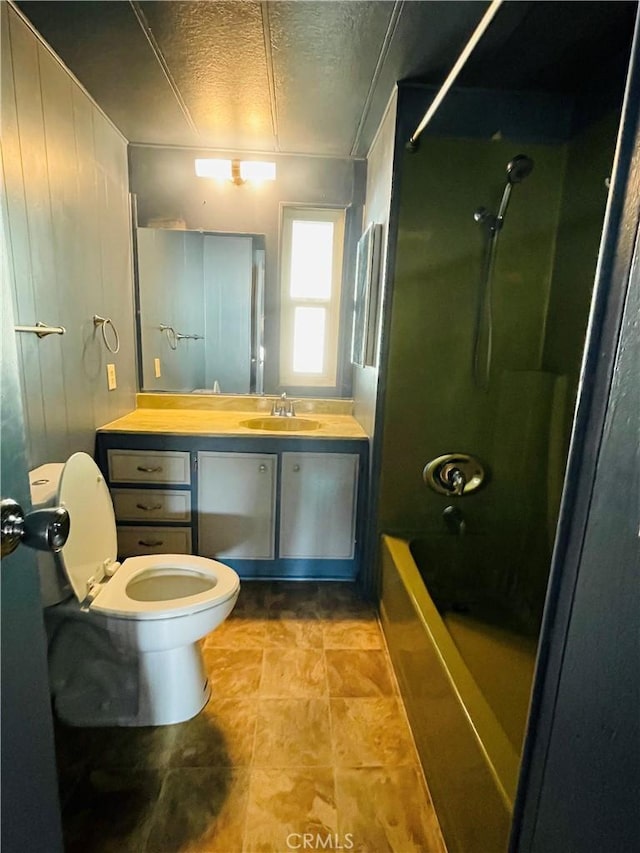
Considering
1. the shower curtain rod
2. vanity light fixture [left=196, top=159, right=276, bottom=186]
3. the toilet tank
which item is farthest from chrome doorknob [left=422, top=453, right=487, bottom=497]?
vanity light fixture [left=196, top=159, right=276, bottom=186]

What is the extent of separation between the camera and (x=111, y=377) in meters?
2.10

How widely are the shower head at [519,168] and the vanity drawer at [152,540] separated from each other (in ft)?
6.96

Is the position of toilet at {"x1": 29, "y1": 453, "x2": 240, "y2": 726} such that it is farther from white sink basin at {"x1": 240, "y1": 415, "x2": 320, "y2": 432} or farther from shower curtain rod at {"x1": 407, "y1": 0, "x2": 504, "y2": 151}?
shower curtain rod at {"x1": 407, "y1": 0, "x2": 504, "y2": 151}

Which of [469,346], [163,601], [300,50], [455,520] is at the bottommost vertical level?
[163,601]

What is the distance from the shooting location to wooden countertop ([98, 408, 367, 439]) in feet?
6.75

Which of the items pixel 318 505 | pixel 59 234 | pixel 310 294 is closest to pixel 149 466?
pixel 318 505

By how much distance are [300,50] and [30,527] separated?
5.63 ft

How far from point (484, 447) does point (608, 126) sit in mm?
1281

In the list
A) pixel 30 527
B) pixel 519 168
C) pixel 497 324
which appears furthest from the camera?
pixel 497 324

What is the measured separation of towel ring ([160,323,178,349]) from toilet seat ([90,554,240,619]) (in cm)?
130

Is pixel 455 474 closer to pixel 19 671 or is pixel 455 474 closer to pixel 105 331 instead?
pixel 19 671

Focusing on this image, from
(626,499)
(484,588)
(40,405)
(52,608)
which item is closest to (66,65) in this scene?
(40,405)

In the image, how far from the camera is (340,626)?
76.5 inches

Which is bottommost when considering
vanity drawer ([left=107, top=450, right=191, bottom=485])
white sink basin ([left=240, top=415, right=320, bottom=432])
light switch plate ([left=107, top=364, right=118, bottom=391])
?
vanity drawer ([left=107, top=450, right=191, bottom=485])
